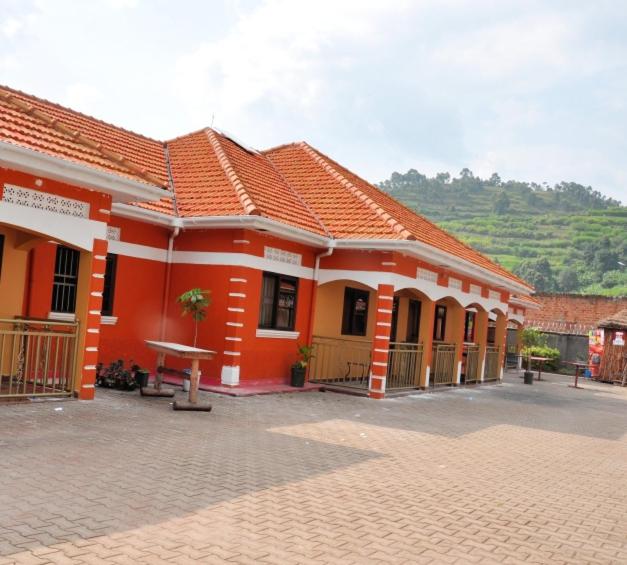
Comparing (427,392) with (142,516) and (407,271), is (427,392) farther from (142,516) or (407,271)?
(142,516)

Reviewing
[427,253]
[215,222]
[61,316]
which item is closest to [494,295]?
[427,253]

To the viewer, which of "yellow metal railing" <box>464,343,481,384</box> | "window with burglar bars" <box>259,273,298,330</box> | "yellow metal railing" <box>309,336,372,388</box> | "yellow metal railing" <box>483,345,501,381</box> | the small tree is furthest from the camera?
"yellow metal railing" <box>483,345,501,381</box>

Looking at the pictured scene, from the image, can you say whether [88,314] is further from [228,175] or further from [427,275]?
[427,275]

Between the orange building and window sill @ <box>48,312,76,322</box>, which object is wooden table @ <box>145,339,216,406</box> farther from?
window sill @ <box>48,312,76,322</box>

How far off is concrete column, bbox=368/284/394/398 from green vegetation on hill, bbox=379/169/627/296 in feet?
176

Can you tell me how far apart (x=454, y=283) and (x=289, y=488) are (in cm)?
1217

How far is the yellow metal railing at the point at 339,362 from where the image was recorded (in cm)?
1523

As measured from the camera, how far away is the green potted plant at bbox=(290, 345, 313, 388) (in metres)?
13.9

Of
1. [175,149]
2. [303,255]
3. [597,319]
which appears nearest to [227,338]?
[303,255]

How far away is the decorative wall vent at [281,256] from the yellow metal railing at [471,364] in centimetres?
815

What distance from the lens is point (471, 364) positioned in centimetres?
2033

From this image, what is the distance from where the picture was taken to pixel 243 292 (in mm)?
12633

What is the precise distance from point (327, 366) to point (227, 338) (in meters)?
3.76

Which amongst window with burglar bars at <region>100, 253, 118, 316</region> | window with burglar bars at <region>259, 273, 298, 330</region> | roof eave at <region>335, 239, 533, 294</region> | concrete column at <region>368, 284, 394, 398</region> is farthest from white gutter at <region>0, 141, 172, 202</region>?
concrete column at <region>368, 284, 394, 398</region>
